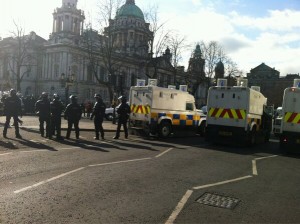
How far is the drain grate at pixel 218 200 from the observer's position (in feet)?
20.8

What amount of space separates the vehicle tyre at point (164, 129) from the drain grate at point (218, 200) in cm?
1060

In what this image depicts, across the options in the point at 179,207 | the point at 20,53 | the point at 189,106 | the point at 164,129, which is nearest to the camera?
the point at 179,207

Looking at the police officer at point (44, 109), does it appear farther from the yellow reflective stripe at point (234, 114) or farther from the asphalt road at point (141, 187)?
the yellow reflective stripe at point (234, 114)

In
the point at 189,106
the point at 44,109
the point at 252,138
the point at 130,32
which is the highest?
the point at 130,32

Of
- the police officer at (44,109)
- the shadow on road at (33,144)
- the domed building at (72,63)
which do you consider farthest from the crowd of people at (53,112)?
the domed building at (72,63)

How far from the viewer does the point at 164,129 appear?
17.8m

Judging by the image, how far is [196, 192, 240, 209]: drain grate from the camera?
633 cm

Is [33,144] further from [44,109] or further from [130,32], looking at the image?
[130,32]

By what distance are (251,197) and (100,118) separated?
1022 centimetres

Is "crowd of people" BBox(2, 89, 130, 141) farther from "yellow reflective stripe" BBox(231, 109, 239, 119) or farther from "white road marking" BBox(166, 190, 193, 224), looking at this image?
"white road marking" BBox(166, 190, 193, 224)

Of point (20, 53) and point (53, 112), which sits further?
point (20, 53)

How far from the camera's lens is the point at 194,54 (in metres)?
51.9

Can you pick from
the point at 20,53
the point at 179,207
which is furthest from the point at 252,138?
the point at 20,53

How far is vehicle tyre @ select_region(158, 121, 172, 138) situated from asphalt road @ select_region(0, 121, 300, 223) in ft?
18.1
